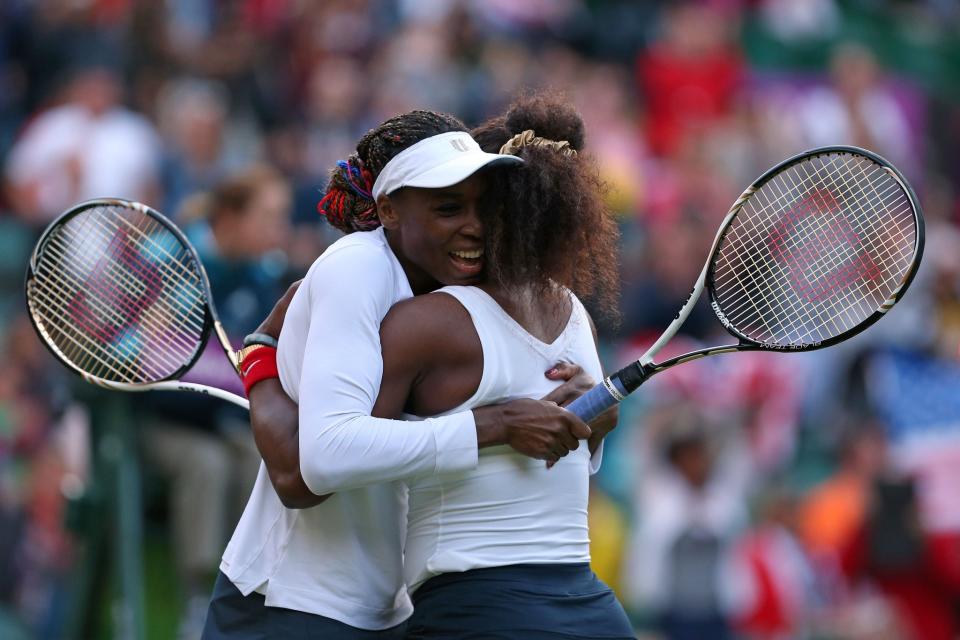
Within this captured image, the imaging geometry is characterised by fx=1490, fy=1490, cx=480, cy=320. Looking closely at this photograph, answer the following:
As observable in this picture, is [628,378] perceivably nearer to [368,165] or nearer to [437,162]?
[437,162]

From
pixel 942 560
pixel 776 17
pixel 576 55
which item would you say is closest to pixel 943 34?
pixel 776 17

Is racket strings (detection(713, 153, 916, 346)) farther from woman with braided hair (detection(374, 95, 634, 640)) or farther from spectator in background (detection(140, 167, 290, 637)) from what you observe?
spectator in background (detection(140, 167, 290, 637))

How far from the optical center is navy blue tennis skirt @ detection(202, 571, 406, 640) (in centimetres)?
342

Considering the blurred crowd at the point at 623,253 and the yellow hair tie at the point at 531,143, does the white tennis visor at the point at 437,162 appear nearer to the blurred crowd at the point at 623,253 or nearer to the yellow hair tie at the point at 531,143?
the yellow hair tie at the point at 531,143

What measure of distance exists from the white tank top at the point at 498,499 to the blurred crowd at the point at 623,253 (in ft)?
9.37

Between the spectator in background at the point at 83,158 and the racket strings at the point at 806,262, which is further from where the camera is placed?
the spectator in background at the point at 83,158

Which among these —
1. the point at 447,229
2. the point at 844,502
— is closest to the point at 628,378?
the point at 447,229

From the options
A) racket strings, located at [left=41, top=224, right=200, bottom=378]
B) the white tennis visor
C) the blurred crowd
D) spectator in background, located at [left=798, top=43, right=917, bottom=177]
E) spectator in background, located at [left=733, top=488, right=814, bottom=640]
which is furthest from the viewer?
spectator in background, located at [left=798, top=43, right=917, bottom=177]

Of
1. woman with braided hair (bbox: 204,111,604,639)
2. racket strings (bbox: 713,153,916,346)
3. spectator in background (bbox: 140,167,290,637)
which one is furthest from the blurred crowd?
woman with braided hair (bbox: 204,111,604,639)

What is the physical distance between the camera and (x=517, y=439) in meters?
3.25

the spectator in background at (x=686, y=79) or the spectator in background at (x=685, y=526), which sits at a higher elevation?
the spectator in background at (x=686, y=79)

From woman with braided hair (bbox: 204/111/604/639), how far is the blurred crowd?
8.40ft

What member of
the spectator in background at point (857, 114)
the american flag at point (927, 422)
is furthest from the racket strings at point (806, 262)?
the spectator in background at point (857, 114)

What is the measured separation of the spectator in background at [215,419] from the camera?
621 centimetres
